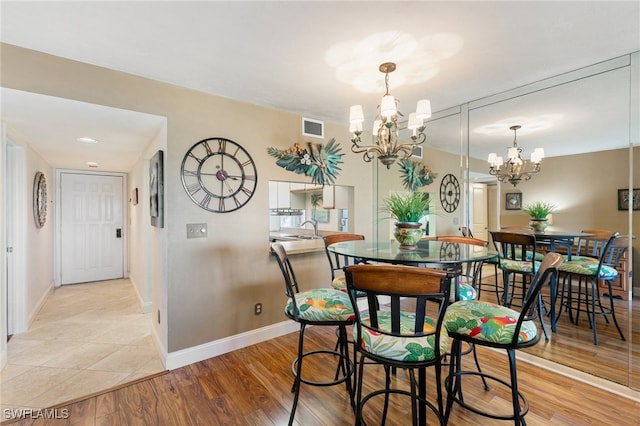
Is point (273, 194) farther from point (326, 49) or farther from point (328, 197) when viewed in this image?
point (326, 49)

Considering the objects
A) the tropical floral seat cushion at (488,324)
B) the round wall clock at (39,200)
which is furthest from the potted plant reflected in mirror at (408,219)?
the round wall clock at (39,200)

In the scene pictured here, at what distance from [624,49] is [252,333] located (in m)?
3.74

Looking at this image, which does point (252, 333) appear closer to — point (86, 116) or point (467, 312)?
point (467, 312)

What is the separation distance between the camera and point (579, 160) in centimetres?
249

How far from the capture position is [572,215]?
8.28 feet

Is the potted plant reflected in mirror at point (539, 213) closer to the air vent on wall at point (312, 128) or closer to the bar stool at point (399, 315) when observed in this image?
the bar stool at point (399, 315)

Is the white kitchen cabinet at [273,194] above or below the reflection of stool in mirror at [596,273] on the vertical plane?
above

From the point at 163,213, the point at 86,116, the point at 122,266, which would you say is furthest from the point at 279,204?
the point at 122,266

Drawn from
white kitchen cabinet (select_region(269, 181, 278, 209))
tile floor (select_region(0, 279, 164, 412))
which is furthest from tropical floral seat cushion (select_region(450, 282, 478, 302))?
tile floor (select_region(0, 279, 164, 412))

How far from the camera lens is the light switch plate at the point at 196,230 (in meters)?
2.48

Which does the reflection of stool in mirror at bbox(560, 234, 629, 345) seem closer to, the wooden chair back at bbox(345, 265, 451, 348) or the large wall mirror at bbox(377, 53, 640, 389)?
the large wall mirror at bbox(377, 53, 640, 389)

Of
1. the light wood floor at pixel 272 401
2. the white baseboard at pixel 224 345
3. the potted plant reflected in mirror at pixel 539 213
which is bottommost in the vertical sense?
the light wood floor at pixel 272 401

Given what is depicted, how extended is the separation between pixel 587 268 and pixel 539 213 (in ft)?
1.89

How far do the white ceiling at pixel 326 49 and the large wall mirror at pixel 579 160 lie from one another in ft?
0.09
